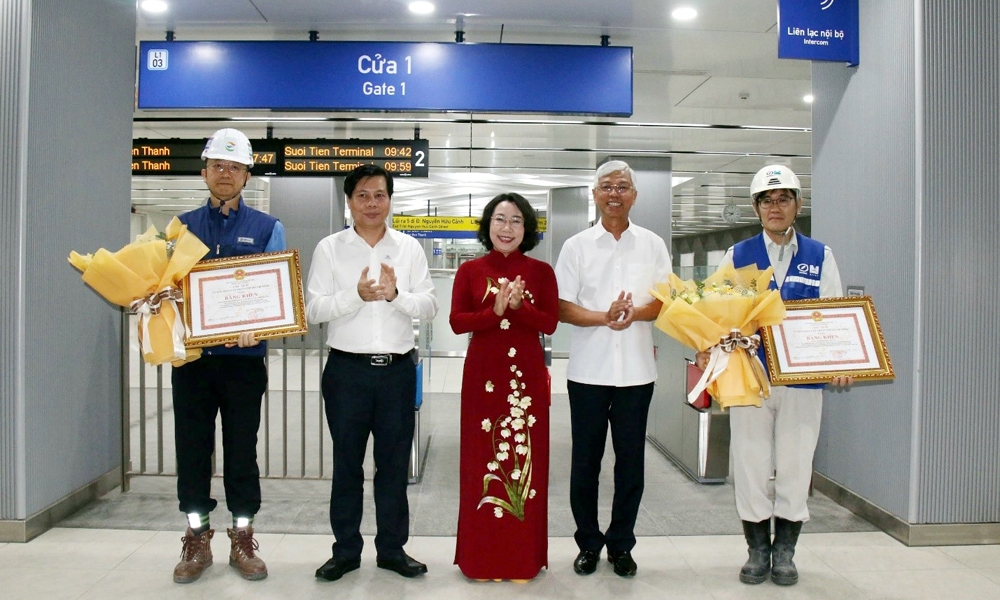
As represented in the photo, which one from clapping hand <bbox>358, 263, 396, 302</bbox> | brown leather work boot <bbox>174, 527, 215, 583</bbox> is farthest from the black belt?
brown leather work boot <bbox>174, 527, 215, 583</bbox>

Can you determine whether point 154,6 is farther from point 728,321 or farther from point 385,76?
point 728,321

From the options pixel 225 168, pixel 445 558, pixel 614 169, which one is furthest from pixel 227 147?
pixel 445 558

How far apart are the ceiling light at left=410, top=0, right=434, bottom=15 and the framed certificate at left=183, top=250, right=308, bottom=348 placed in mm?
3144

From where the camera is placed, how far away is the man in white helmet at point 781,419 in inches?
119

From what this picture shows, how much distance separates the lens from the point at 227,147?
299 centimetres

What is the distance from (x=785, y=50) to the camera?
13.6 ft

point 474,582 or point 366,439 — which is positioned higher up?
point 366,439

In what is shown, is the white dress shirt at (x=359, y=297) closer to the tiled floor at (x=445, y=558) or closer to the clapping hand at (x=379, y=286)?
the clapping hand at (x=379, y=286)

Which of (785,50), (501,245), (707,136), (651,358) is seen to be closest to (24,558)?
(501,245)

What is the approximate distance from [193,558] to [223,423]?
653mm

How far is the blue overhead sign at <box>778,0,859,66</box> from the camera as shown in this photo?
4098mm

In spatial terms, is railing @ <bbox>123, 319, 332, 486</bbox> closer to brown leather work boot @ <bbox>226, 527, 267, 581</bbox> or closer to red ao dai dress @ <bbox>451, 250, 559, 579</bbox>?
brown leather work boot @ <bbox>226, 527, 267, 581</bbox>

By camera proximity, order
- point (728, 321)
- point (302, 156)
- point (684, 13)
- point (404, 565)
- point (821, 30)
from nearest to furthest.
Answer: point (728, 321), point (404, 565), point (821, 30), point (684, 13), point (302, 156)

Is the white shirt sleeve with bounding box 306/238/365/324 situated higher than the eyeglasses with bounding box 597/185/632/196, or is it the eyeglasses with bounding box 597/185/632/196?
the eyeglasses with bounding box 597/185/632/196
